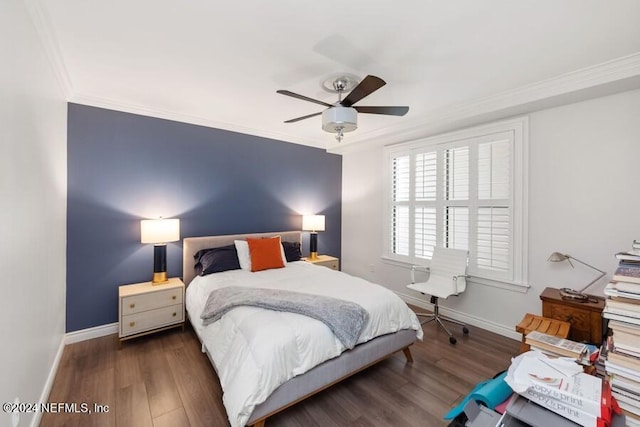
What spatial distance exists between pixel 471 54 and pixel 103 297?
423 cm

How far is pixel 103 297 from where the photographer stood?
2.96m

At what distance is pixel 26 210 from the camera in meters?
1.58

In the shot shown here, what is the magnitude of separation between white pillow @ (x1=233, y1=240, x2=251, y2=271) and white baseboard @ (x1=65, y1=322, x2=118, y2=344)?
1.50 metres

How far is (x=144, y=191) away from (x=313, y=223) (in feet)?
7.57

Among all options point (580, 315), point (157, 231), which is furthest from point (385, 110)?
point (157, 231)

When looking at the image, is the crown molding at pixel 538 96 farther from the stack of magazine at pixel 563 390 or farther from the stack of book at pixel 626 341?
the stack of magazine at pixel 563 390

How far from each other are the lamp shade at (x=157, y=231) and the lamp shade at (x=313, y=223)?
1.92 m

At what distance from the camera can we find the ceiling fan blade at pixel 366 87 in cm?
186

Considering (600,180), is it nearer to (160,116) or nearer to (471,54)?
(471,54)

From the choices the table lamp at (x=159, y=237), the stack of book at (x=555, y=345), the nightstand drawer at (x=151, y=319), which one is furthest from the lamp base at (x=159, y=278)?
the stack of book at (x=555, y=345)

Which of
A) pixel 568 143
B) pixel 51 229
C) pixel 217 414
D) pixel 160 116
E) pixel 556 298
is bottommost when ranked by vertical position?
pixel 217 414

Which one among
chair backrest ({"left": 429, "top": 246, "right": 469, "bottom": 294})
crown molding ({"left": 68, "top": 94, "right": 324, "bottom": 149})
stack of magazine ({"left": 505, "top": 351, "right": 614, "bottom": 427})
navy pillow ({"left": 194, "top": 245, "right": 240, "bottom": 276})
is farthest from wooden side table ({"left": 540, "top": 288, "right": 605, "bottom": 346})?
crown molding ({"left": 68, "top": 94, "right": 324, "bottom": 149})

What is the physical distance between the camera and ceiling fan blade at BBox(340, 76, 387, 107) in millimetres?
1860

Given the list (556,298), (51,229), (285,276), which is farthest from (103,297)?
(556,298)
